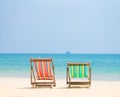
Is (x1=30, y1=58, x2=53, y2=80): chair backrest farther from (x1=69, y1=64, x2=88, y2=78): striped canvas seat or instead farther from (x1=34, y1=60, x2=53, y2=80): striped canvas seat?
(x1=69, y1=64, x2=88, y2=78): striped canvas seat

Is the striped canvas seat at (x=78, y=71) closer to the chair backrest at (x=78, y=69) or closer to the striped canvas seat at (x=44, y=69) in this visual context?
the chair backrest at (x=78, y=69)

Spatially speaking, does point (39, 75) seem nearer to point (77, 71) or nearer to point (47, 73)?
point (47, 73)

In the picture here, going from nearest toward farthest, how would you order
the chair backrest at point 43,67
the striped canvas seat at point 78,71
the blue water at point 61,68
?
the chair backrest at point 43,67 < the striped canvas seat at point 78,71 < the blue water at point 61,68

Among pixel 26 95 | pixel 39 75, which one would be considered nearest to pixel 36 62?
pixel 39 75

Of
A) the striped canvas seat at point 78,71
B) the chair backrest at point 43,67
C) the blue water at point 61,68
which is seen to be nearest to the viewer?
the chair backrest at point 43,67

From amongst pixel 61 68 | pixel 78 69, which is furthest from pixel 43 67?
pixel 61 68

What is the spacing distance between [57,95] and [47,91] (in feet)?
2.59

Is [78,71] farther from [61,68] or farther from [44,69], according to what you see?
[61,68]

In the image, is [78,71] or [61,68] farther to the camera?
[61,68]

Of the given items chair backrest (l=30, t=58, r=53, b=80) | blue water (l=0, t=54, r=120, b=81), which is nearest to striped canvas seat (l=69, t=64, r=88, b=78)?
chair backrest (l=30, t=58, r=53, b=80)

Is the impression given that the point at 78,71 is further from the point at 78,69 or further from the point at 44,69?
the point at 44,69

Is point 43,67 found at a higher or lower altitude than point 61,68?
higher

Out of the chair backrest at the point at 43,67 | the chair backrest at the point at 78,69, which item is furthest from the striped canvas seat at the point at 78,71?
the chair backrest at the point at 43,67

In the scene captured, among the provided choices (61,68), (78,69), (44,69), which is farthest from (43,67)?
(61,68)
